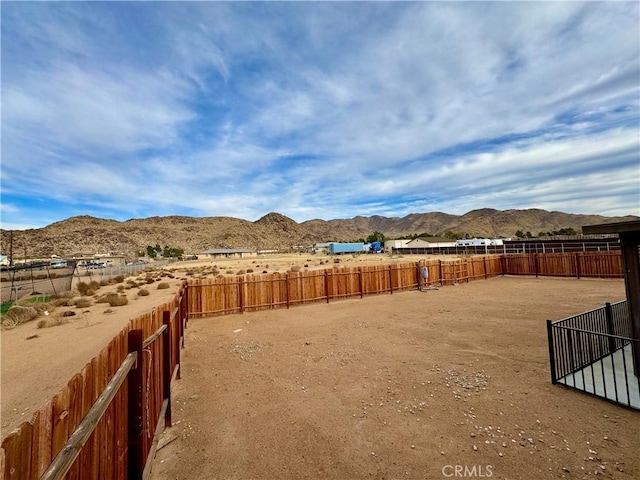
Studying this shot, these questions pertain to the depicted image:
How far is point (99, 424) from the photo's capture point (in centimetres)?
239

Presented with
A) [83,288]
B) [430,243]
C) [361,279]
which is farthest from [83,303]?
[430,243]

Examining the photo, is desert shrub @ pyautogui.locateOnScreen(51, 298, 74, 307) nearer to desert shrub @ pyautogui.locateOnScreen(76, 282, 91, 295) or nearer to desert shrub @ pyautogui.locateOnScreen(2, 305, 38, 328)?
desert shrub @ pyautogui.locateOnScreen(2, 305, 38, 328)

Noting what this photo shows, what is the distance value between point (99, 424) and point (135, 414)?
43.4 inches

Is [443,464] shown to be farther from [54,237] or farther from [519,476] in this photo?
[54,237]

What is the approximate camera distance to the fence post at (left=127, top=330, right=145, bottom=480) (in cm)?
330

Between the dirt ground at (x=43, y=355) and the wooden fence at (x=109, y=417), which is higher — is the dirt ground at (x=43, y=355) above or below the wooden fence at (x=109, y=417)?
below

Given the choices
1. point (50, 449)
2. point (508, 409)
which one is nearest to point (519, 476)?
point (508, 409)

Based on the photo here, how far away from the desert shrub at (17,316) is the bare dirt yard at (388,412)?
10.6 meters

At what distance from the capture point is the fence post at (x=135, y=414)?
130 inches

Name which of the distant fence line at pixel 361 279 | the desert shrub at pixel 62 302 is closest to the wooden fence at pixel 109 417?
the distant fence line at pixel 361 279

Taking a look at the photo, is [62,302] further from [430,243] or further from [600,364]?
[430,243]

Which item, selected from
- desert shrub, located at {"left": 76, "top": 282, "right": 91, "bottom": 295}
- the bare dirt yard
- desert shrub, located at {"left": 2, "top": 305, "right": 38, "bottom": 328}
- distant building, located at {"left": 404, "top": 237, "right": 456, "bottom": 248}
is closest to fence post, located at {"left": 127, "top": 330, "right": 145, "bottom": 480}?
the bare dirt yard

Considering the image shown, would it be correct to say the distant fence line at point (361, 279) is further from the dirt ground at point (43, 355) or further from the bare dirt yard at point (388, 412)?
the dirt ground at point (43, 355)

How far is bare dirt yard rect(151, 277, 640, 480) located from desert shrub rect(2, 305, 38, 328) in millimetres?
10589
